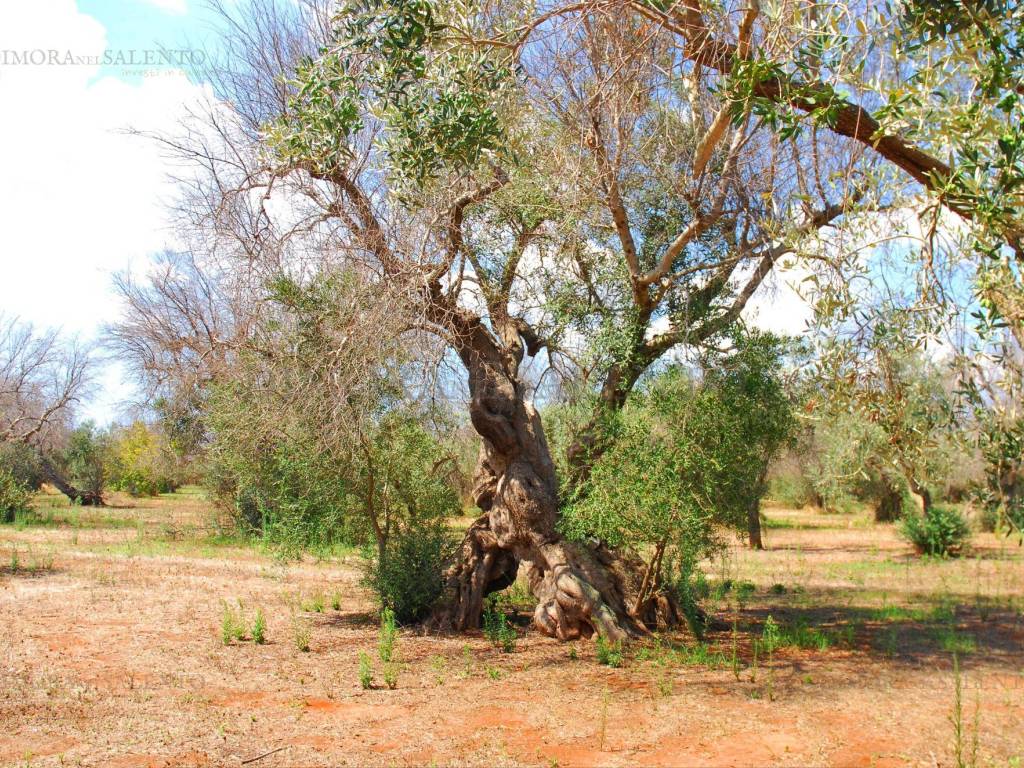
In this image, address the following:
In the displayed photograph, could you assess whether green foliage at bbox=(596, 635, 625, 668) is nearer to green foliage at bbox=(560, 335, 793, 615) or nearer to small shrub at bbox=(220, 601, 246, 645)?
green foliage at bbox=(560, 335, 793, 615)

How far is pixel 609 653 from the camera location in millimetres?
8164

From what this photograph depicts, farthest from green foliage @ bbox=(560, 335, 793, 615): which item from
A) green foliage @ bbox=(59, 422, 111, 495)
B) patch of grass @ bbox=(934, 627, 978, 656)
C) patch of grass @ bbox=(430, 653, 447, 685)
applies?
green foliage @ bbox=(59, 422, 111, 495)

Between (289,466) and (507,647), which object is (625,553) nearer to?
(507,647)

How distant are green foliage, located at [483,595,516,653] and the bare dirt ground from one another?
153mm

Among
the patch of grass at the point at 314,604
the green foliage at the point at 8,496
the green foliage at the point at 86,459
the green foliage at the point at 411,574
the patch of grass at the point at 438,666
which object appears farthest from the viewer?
the green foliage at the point at 86,459

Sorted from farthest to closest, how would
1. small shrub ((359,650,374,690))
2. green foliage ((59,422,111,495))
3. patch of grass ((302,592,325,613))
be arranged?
1. green foliage ((59,422,111,495))
2. patch of grass ((302,592,325,613))
3. small shrub ((359,650,374,690))

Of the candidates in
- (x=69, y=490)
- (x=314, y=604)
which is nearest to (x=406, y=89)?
(x=314, y=604)

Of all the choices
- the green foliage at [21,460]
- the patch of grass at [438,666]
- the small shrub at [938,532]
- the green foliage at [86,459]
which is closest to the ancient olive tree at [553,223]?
the patch of grass at [438,666]

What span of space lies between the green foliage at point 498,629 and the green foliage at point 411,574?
68 cm

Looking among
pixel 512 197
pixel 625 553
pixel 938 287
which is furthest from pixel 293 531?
pixel 938 287

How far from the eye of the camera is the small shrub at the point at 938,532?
Answer: 18312mm

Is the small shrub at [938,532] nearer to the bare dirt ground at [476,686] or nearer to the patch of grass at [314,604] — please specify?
the bare dirt ground at [476,686]

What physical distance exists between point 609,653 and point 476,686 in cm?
151

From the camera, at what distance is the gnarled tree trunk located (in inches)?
357
